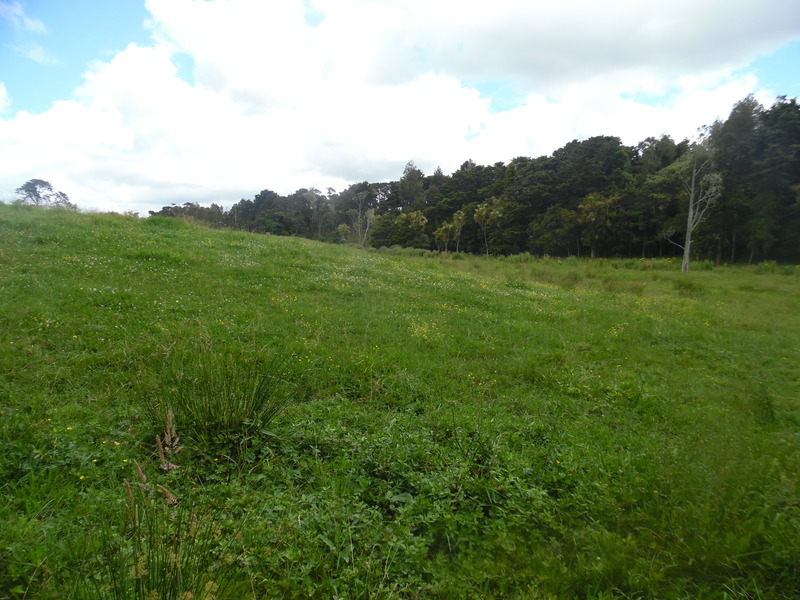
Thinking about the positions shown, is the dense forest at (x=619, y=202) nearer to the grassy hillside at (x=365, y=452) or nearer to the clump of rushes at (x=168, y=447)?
the grassy hillside at (x=365, y=452)

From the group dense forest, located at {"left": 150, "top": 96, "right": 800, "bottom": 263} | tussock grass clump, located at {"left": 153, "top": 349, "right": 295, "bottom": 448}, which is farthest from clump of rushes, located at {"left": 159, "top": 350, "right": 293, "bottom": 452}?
dense forest, located at {"left": 150, "top": 96, "right": 800, "bottom": 263}

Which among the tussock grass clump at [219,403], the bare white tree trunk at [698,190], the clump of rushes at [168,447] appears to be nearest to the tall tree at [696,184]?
the bare white tree trunk at [698,190]

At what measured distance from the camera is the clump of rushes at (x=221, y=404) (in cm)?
383

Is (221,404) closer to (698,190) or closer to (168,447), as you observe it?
(168,447)

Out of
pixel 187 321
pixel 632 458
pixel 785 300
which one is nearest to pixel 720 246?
pixel 785 300

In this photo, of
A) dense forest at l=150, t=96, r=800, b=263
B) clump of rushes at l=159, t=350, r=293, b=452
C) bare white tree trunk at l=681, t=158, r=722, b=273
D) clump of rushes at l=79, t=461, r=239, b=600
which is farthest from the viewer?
dense forest at l=150, t=96, r=800, b=263

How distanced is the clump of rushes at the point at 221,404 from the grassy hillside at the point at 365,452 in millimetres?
24

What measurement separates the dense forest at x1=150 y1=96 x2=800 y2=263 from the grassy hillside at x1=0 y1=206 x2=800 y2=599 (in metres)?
20.6

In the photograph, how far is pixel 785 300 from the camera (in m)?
16.2

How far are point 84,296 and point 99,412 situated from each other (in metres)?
4.29

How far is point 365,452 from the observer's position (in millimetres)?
3936

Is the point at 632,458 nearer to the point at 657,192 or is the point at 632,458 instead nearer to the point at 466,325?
the point at 466,325

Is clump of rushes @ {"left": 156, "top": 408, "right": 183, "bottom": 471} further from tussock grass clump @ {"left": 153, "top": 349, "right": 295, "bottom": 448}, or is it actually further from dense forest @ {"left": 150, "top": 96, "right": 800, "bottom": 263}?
dense forest @ {"left": 150, "top": 96, "right": 800, "bottom": 263}

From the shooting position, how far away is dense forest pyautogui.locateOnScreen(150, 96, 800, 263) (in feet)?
105
